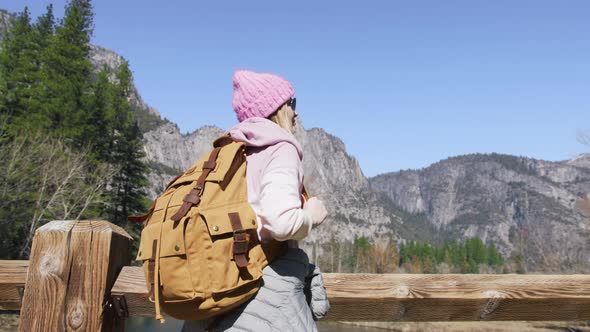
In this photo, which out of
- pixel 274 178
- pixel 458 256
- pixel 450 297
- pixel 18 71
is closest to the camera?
pixel 274 178

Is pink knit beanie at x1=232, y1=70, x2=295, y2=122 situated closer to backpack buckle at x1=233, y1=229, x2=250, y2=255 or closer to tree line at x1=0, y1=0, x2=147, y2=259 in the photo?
backpack buckle at x1=233, y1=229, x2=250, y2=255

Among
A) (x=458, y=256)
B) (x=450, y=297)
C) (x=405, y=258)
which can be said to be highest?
→ (x=450, y=297)

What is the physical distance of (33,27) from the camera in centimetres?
3114

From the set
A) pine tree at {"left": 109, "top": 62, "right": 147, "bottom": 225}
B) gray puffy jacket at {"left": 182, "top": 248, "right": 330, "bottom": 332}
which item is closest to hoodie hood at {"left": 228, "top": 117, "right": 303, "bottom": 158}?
gray puffy jacket at {"left": 182, "top": 248, "right": 330, "bottom": 332}

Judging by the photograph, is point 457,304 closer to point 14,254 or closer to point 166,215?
point 166,215

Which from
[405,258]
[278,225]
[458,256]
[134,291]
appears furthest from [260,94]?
[458,256]

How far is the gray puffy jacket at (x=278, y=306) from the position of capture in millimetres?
1592

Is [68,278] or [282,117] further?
[282,117]

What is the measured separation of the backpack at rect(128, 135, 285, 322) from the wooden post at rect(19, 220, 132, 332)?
0.47 ft

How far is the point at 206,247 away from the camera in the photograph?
1488 mm

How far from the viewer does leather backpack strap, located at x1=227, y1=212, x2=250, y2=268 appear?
1.51 m

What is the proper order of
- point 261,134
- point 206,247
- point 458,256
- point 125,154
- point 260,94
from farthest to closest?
1. point 458,256
2. point 125,154
3. point 260,94
4. point 261,134
5. point 206,247

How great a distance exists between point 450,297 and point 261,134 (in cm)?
93

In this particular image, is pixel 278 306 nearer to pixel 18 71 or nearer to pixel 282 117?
pixel 282 117
